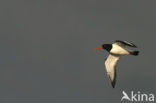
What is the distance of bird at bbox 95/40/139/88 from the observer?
50562 mm

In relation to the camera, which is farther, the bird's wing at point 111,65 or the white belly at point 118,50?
the bird's wing at point 111,65

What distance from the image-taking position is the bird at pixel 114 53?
50562mm

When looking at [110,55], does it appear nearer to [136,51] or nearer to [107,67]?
[107,67]

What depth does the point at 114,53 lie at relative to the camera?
171 ft

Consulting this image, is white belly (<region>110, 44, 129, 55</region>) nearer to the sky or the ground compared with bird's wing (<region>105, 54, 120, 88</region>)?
nearer to the sky

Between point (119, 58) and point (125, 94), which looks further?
point (125, 94)

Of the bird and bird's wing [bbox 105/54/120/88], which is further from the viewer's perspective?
bird's wing [bbox 105/54/120/88]

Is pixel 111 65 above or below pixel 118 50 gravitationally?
below

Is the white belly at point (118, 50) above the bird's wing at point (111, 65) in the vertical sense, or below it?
above

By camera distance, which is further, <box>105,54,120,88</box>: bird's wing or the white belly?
<box>105,54,120,88</box>: bird's wing

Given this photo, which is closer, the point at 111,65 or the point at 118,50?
the point at 118,50

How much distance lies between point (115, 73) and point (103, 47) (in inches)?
119

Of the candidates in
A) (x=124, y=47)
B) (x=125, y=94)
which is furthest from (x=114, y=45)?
(x=125, y=94)

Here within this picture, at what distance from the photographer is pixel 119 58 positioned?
174 ft
